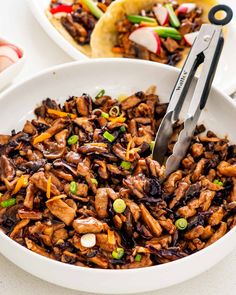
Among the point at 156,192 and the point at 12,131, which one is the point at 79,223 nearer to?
the point at 156,192

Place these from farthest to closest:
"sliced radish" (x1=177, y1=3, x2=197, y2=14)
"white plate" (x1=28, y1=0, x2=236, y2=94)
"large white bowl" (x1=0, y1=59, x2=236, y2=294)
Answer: "sliced radish" (x1=177, y1=3, x2=197, y2=14)
"white plate" (x1=28, y1=0, x2=236, y2=94)
"large white bowl" (x1=0, y1=59, x2=236, y2=294)

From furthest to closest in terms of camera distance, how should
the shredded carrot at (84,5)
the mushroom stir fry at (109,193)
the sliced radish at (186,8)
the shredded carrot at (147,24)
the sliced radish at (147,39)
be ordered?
1. the shredded carrot at (84,5)
2. the sliced radish at (186,8)
3. the shredded carrot at (147,24)
4. the sliced radish at (147,39)
5. the mushroom stir fry at (109,193)

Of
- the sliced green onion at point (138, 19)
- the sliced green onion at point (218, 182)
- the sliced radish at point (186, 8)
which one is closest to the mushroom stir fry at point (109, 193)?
the sliced green onion at point (218, 182)

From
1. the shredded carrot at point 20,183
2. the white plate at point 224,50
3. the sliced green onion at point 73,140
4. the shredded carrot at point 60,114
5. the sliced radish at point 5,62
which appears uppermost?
the shredded carrot at point 20,183

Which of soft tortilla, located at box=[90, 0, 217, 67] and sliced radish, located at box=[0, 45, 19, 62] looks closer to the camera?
sliced radish, located at box=[0, 45, 19, 62]

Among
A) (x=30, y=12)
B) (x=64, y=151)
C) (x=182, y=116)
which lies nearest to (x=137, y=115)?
(x=182, y=116)

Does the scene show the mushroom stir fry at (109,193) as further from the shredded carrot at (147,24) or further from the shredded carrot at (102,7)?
the shredded carrot at (102,7)

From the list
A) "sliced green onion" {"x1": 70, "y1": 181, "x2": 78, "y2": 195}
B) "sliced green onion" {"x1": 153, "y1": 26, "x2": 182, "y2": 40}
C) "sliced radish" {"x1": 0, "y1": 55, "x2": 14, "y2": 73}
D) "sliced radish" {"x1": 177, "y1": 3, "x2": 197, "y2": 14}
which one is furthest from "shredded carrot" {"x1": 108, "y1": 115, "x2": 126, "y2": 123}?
"sliced radish" {"x1": 177, "y1": 3, "x2": 197, "y2": 14}

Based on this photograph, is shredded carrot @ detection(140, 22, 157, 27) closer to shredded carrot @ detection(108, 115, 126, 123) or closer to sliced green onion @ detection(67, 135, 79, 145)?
shredded carrot @ detection(108, 115, 126, 123)
